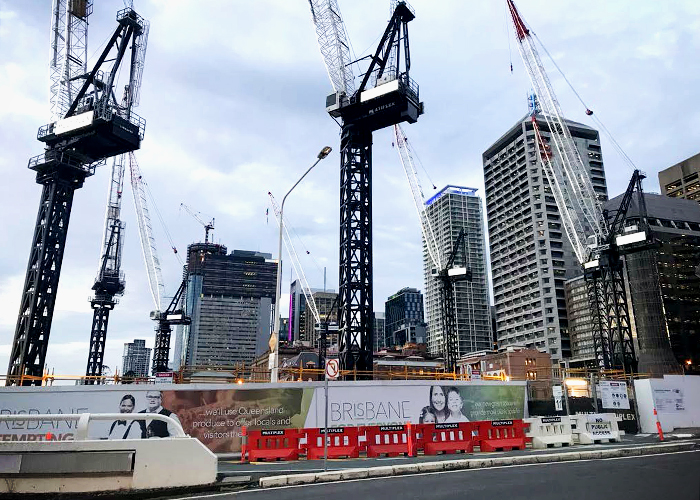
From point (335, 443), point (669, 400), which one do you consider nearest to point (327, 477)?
point (335, 443)

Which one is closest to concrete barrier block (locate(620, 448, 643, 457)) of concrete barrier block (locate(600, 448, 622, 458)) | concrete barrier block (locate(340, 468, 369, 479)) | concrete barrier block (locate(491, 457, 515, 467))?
concrete barrier block (locate(600, 448, 622, 458))

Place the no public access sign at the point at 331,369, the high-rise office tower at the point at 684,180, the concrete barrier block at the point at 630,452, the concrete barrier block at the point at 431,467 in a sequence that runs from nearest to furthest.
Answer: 1. the concrete barrier block at the point at 431,467
2. the no public access sign at the point at 331,369
3. the concrete barrier block at the point at 630,452
4. the high-rise office tower at the point at 684,180

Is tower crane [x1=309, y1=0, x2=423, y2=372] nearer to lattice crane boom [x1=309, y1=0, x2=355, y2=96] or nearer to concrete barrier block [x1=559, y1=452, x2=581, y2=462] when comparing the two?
lattice crane boom [x1=309, y1=0, x2=355, y2=96]

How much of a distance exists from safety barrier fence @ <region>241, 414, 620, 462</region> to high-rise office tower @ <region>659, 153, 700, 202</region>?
166m

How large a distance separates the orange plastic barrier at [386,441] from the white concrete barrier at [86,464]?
27.4 feet

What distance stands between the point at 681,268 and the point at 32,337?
454 feet

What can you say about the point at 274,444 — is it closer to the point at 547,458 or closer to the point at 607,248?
the point at 547,458

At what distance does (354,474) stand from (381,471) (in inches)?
33.1

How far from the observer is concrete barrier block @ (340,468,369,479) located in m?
12.3

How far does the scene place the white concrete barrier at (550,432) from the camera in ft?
64.1

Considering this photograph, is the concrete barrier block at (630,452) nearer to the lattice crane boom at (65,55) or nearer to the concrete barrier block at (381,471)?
the concrete barrier block at (381,471)

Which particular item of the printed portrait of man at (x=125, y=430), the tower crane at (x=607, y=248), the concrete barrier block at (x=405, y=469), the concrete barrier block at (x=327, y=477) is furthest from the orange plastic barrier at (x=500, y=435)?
the tower crane at (x=607, y=248)

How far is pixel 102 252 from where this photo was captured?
100000mm

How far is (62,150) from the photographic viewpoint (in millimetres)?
48062
